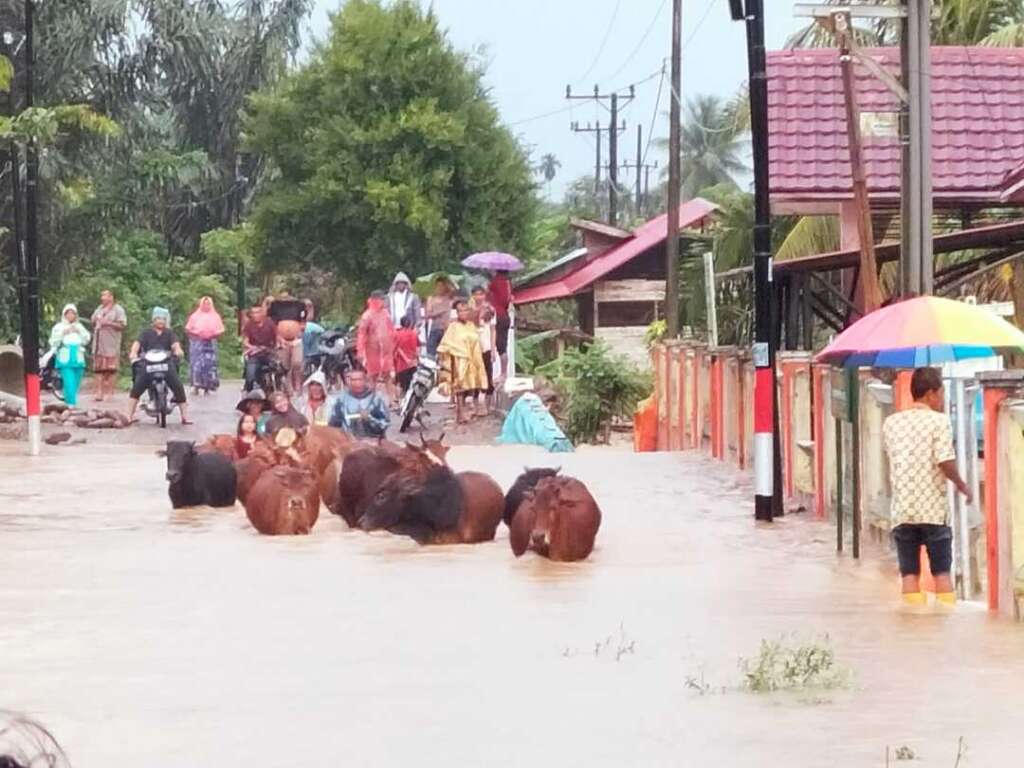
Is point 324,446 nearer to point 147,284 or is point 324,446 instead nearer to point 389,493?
point 389,493

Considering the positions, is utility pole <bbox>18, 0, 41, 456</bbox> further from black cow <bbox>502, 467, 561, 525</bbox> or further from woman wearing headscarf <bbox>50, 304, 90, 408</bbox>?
black cow <bbox>502, 467, 561, 525</bbox>

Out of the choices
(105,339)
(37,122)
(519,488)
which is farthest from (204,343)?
(519,488)

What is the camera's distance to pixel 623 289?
187 feet

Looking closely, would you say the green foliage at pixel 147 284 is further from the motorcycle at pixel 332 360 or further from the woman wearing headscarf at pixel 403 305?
the woman wearing headscarf at pixel 403 305

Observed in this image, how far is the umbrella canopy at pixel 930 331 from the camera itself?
14008 millimetres

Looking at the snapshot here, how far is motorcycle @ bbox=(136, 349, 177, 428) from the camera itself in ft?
98.8

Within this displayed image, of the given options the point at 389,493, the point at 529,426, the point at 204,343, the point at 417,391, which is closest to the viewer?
the point at 389,493

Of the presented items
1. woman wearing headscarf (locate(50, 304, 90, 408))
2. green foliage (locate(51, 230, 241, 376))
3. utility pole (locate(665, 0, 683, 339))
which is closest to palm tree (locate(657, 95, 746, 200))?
green foliage (locate(51, 230, 241, 376))

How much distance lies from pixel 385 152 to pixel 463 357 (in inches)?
1031

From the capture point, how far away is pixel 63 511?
20.1 metres

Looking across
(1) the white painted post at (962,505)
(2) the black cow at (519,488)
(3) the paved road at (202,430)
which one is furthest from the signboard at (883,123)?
(3) the paved road at (202,430)

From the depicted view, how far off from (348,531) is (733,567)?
3.67m

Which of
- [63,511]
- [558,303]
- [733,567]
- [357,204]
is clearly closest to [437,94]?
[357,204]

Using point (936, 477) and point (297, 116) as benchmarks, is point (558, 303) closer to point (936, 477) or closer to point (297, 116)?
point (297, 116)
